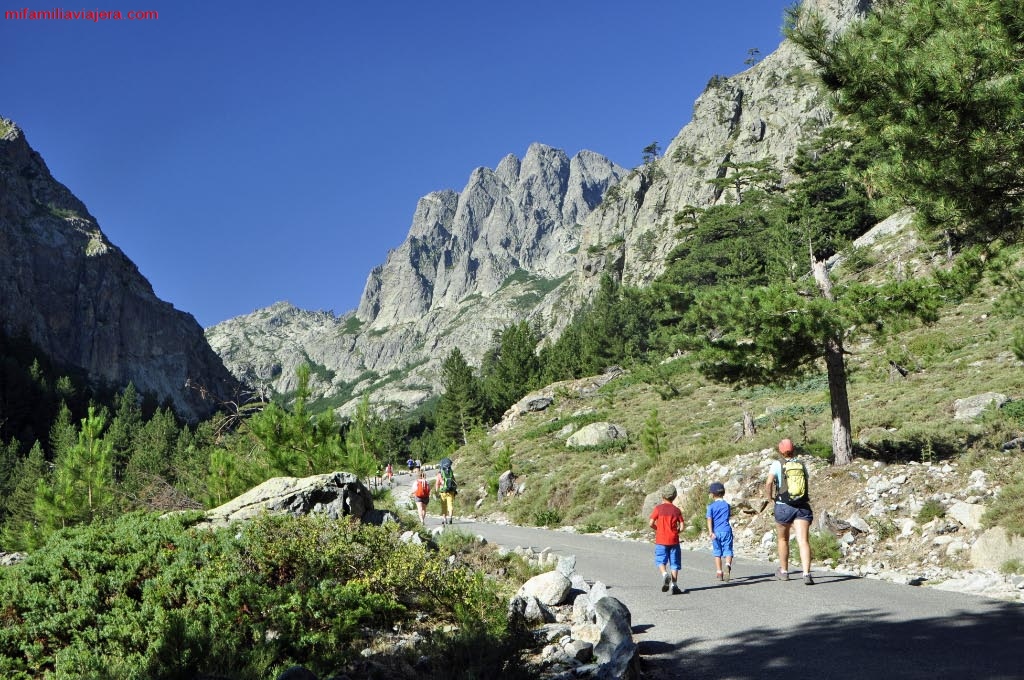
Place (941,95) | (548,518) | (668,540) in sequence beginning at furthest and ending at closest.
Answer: (548,518), (668,540), (941,95)

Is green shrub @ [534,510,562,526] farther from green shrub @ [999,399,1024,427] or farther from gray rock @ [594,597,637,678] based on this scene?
gray rock @ [594,597,637,678]

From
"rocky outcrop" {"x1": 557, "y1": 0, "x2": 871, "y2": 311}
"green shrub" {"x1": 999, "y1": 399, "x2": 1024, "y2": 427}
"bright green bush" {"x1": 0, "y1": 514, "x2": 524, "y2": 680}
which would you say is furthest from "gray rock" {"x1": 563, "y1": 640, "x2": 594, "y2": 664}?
"rocky outcrop" {"x1": 557, "y1": 0, "x2": 871, "y2": 311}

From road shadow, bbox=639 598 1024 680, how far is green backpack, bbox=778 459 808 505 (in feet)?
6.47

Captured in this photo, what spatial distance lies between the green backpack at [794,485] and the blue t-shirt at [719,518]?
825mm

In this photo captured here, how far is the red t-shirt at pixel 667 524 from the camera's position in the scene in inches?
328

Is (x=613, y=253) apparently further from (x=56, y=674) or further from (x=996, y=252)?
(x=56, y=674)

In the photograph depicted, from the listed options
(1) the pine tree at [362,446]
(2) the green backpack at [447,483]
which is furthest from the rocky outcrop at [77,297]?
(1) the pine tree at [362,446]

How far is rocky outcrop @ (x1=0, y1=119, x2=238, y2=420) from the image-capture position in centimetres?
13062

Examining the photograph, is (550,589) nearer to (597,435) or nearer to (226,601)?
(226,601)

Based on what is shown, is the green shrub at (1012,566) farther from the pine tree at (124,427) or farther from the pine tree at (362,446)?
the pine tree at (124,427)

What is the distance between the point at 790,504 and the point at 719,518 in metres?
1.03

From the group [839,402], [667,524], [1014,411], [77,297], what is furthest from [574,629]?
[77,297]

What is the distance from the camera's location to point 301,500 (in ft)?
32.5

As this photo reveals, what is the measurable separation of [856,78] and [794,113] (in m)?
122
